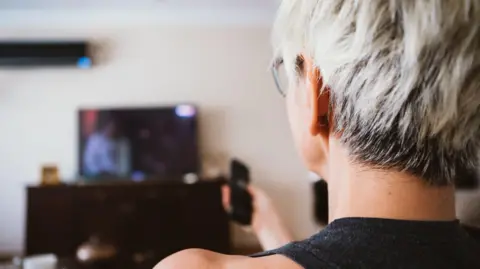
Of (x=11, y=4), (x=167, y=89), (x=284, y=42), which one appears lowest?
(x=284, y=42)

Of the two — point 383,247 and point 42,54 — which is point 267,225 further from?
point 42,54

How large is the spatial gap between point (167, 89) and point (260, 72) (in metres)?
0.71

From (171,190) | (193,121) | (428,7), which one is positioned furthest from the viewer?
(193,121)

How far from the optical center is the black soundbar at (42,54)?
3.86m

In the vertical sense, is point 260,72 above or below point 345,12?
above

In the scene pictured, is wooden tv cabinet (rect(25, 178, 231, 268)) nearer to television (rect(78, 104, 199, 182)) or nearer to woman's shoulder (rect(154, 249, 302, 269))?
television (rect(78, 104, 199, 182))

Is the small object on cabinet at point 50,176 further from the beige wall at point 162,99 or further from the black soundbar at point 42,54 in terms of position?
the black soundbar at point 42,54

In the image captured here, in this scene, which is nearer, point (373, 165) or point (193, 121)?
point (373, 165)

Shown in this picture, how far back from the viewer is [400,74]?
458 mm

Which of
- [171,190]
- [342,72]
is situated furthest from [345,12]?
[171,190]

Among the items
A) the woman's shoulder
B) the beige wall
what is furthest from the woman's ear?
the beige wall

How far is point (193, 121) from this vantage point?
394 centimetres

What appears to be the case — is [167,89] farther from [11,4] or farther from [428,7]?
[428,7]

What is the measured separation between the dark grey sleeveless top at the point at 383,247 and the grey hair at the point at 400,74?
5 centimetres
